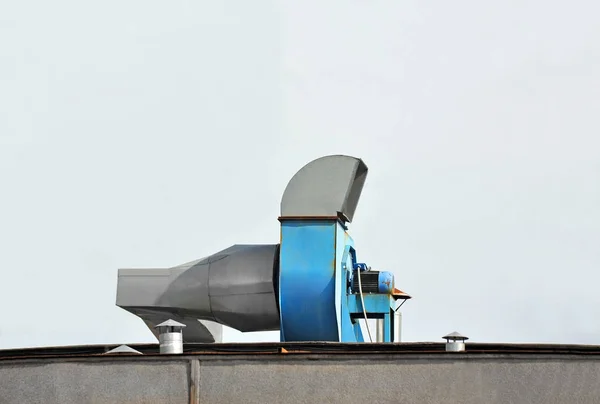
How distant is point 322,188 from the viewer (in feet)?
96.5

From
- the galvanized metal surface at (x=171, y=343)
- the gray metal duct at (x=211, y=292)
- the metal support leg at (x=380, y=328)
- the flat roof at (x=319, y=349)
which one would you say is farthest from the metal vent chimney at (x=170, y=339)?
the metal support leg at (x=380, y=328)

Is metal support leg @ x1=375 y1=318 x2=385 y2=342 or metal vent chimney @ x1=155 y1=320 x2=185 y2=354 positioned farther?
metal support leg @ x1=375 y1=318 x2=385 y2=342

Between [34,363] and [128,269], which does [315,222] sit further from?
[34,363]

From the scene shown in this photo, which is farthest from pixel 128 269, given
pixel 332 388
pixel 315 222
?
pixel 332 388

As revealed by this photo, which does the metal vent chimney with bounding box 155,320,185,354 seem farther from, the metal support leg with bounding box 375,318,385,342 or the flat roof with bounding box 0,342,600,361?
the metal support leg with bounding box 375,318,385,342

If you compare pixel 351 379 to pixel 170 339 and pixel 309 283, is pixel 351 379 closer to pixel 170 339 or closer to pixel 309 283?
pixel 170 339

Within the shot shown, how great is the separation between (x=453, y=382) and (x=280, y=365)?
2.49m

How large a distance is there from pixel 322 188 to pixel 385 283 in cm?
240

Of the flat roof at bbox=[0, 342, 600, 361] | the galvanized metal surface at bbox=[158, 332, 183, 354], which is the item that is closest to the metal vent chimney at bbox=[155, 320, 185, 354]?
the galvanized metal surface at bbox=[158, 332, 183, 354]

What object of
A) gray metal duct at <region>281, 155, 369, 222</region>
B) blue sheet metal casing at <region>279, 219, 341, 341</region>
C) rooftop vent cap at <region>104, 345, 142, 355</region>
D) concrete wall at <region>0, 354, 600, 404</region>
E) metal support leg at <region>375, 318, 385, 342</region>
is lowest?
concrete wall at <region>0, 354, 600, 404</region>

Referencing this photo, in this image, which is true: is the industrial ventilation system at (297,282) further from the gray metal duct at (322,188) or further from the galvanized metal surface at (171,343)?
the galvanized metal surface at (171,343)

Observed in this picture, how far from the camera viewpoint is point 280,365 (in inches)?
797

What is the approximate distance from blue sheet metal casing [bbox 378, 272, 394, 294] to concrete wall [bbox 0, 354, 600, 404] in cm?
934

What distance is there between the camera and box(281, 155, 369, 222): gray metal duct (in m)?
29.2
